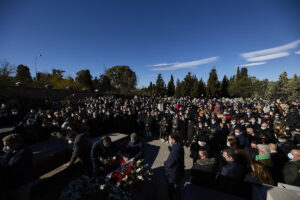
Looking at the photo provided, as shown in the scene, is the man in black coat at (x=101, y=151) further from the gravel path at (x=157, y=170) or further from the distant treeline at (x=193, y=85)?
the distant treeline at (x=193, y=85)

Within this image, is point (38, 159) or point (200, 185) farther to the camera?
point (38, 159)

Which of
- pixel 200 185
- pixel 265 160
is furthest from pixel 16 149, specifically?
pixel 265 160

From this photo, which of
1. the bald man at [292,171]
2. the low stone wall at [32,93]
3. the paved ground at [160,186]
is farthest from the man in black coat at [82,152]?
the low stone wall at [32,93]

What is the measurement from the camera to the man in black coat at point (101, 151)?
3996 mm

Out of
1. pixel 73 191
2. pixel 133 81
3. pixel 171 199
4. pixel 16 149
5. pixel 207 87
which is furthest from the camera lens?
pixel 133 81

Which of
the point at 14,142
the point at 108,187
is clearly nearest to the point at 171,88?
the point at 108,187

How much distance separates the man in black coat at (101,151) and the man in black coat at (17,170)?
148 cm

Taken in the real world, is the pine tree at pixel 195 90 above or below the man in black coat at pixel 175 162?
above

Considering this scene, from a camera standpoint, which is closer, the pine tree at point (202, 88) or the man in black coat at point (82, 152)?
the man in black coat at point (82, 152)

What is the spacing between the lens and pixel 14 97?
58.0ft

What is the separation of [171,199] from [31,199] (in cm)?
353

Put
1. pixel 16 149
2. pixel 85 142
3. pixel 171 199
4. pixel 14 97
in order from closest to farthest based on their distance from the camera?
pixel 16 149 < pixel 171 199 < pixel 85 142 < pixel 14 97

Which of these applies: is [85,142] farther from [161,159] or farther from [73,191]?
[161,159]

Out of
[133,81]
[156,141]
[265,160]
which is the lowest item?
[156,141]
